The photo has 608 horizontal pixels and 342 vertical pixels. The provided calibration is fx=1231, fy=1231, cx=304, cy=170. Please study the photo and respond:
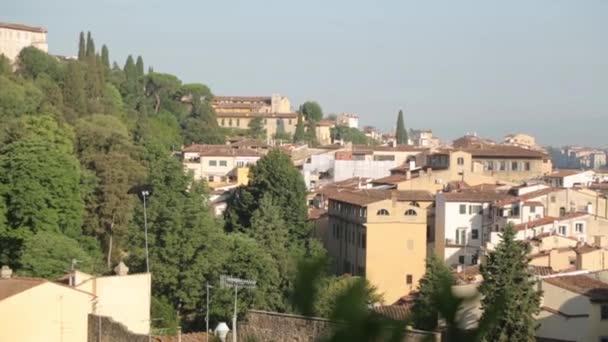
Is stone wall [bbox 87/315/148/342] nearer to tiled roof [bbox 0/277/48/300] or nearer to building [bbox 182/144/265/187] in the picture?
tiled roof [bbox 0/277/48/300]

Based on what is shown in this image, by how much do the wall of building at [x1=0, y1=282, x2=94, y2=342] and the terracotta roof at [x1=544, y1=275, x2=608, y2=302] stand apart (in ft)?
33.7

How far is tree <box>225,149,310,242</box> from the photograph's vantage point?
41750 mm

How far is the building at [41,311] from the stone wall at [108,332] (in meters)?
0.18

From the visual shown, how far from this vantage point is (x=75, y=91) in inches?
2235

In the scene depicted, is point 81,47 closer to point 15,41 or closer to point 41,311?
point 15,41

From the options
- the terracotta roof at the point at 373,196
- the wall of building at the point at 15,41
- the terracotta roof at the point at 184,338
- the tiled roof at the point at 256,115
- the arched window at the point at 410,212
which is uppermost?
the wall of building at the point at 15,41

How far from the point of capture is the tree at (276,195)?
4175 centimetres

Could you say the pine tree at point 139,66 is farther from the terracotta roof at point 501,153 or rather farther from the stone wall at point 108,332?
the stone wall at point 108,332

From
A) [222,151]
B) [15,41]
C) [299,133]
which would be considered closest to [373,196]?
[222,151]

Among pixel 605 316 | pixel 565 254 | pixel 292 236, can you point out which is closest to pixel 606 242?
pixel 565 254

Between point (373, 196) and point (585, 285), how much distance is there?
50.4ft

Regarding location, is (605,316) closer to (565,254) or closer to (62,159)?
(565,254)

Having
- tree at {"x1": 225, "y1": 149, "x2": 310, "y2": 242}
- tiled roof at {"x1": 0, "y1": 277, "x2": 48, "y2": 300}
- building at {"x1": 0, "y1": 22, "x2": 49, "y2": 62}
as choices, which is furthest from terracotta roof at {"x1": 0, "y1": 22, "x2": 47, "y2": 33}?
tiled roof at {"x1": 0, "y1": 277, "x2": 48, "y2": 300}

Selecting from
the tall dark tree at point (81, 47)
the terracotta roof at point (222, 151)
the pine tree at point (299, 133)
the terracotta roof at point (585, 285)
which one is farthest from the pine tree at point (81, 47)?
the terracotta roof at point (585, 285)
